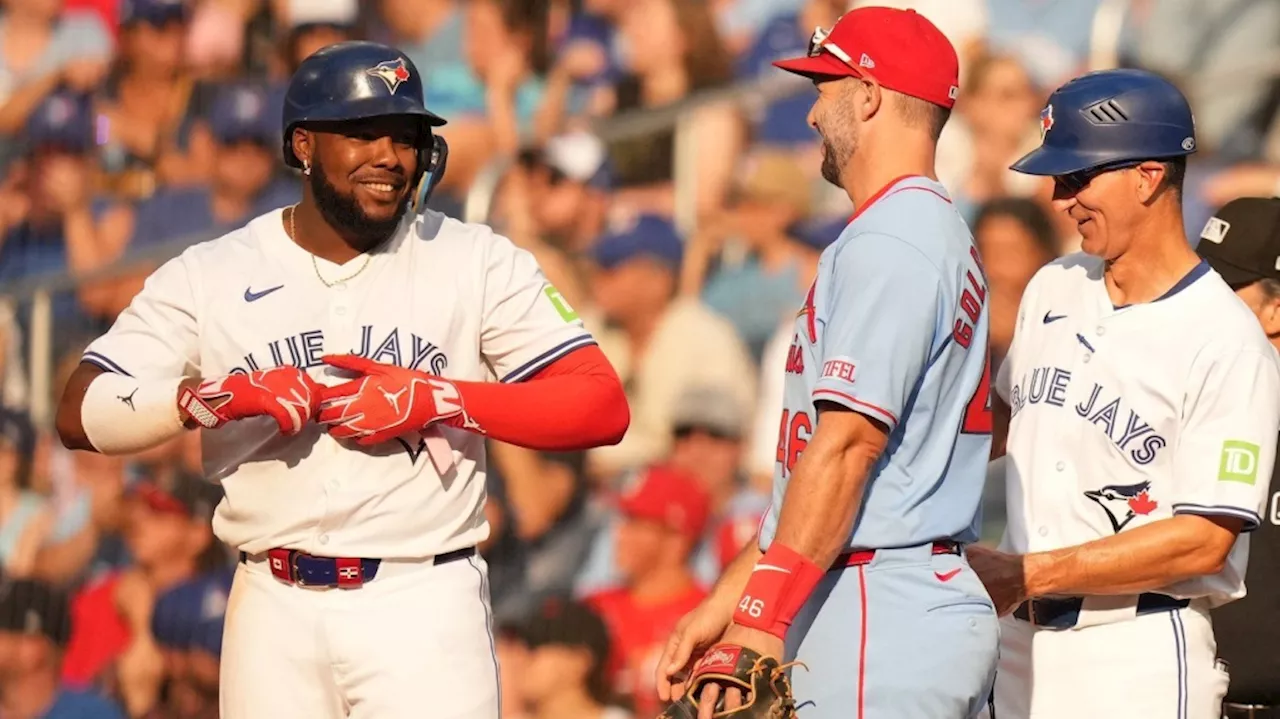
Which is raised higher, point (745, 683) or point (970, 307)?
point (970, 307)

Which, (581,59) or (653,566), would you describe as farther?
(581,59)

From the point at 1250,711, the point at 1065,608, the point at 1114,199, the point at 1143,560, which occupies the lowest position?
the point at 1250,711

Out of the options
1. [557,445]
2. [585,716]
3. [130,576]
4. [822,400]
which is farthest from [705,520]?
[822,400]

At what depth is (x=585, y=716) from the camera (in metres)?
6.37

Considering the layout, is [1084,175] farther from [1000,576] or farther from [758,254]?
[758,254]

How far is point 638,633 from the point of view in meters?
6.46

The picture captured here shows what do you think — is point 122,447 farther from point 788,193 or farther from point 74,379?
point 788,193

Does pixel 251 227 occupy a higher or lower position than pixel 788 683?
higher

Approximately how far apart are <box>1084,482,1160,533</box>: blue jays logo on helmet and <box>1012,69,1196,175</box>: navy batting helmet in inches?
25.6

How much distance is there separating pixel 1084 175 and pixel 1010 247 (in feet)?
10.2

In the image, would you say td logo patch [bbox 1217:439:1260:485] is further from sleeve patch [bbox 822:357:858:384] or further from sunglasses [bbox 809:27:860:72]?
sunglasses [bbox 809:27:860:72]

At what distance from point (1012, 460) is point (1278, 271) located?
0.86 m

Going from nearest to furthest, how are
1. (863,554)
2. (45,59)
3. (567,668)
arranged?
1. (863,554)
2. (567,668)
3. (45,59)

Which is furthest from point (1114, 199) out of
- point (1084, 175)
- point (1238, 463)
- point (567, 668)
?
point (567, 668)
